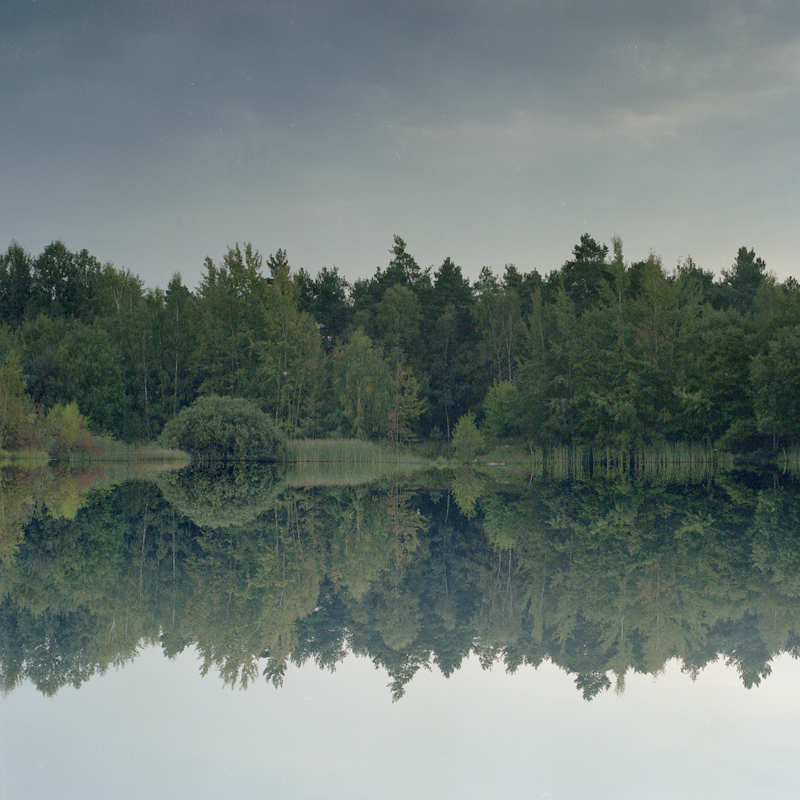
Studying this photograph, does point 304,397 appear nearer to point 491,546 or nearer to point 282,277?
point 282,277

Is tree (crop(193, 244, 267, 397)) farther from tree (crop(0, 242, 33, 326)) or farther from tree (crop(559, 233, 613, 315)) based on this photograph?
tree (crop(559, 233, 613, 315))

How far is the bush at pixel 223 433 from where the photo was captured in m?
38.6

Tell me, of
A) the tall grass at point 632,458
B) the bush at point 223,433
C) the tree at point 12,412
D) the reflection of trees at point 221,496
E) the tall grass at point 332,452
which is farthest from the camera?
the tall grass at point 332,452

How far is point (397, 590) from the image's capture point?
7.84 m

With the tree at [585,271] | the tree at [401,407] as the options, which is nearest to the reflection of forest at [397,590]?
the tree at [401,407]

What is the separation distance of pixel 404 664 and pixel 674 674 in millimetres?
1898

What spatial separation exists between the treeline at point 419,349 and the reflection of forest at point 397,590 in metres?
25.7

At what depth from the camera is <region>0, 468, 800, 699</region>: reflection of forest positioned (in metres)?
5.88

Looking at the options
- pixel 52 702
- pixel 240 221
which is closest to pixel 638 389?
pixel 240 221

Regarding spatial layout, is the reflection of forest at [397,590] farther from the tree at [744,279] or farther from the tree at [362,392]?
the tree at [744,279]

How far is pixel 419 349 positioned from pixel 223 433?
24198 millimetres

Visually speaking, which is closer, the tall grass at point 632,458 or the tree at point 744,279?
the tall grass at point 632,458

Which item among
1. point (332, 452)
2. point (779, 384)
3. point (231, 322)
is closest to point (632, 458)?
point (779, 384)

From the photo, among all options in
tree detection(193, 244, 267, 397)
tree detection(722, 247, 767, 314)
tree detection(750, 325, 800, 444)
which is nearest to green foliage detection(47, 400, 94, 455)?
tree detection(193, 244, 267, 397)
